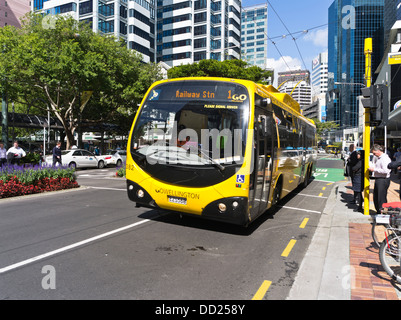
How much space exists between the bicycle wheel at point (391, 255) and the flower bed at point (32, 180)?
1040cm

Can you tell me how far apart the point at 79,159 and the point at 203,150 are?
1853 centimetres

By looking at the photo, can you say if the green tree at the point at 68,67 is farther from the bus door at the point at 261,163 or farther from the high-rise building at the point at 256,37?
the high-rise building at the point at 256,37

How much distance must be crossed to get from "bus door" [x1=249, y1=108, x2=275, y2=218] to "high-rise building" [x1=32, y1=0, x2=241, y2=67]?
54686mm

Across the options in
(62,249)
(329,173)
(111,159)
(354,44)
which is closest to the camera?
Result: (62,249)

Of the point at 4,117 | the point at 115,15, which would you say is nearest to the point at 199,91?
the point at 4,117

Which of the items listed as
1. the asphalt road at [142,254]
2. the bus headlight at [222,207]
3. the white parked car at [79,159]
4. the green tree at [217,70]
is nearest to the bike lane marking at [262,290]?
the asphalt road at [142,254]

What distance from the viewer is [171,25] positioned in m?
68.8

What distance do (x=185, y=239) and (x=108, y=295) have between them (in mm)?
2385

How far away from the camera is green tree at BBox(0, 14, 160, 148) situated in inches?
834

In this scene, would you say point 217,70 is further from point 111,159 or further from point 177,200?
point 177,200

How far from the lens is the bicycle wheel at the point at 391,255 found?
13.5 ft

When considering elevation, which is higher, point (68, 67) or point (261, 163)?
point (68, 67)
